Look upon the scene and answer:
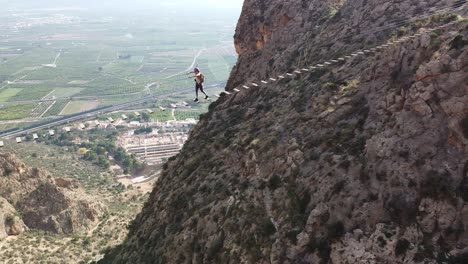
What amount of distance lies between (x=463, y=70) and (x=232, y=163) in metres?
12.8

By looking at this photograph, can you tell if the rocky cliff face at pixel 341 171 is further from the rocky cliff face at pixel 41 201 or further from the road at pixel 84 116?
the road at pixel 84 116

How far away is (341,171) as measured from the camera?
645 inches

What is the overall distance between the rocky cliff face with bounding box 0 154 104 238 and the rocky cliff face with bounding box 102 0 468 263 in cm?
2634

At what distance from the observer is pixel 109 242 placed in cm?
4922

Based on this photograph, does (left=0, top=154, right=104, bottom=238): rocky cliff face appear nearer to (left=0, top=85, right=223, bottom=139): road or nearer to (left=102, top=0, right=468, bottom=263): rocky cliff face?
(left=102, top=0, right=468, bottom=263): rocky cliff face

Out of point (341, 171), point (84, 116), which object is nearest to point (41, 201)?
point (341, 171)

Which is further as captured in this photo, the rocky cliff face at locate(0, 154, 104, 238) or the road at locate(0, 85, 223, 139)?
the road at locate(0, 85, 223, 139)

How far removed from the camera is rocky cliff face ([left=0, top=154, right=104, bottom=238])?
5256cm

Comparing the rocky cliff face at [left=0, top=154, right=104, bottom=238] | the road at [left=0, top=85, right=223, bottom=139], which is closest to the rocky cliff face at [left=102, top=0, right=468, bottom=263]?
the rocky cliff face at [left=0, top=154, right=104, bottom=238]

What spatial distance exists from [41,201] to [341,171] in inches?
1879

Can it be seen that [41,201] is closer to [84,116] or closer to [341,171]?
[341,171]

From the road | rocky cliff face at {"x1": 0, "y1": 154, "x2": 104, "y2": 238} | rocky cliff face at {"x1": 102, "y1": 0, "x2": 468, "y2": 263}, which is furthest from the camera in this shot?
the road

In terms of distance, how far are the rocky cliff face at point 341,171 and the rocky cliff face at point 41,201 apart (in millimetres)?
26342

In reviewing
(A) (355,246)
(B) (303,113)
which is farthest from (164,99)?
(A) (355,246)
